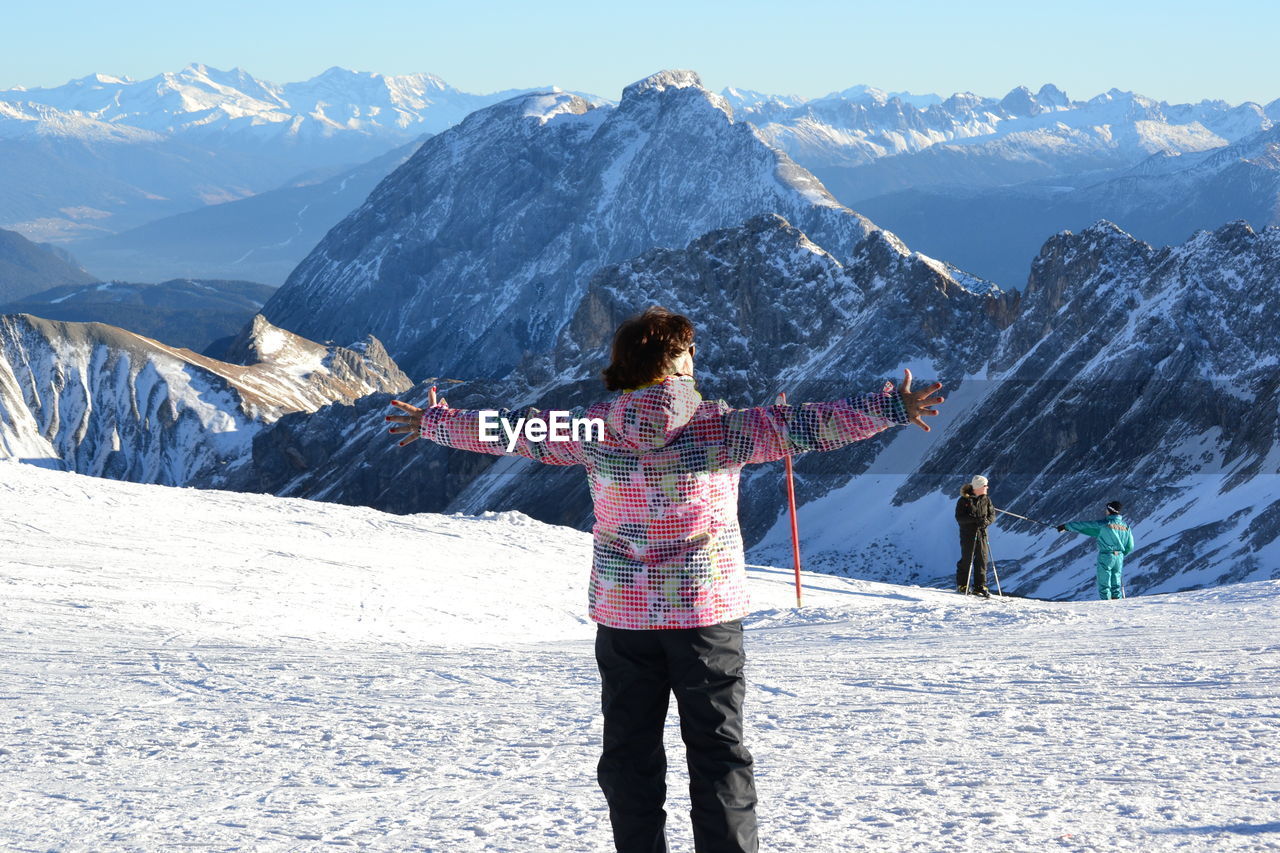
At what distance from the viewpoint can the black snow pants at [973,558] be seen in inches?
867

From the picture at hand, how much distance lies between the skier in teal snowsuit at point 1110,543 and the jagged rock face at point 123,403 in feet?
440

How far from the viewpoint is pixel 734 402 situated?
103m

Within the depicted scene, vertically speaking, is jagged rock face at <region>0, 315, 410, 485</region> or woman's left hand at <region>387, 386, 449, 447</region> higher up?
jagged rock face at <region>0, 315, 410, 485</region>

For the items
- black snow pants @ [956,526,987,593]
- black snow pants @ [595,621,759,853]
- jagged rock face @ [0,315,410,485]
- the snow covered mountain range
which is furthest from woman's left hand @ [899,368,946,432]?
jagged rock face @ [0,315,410,485]

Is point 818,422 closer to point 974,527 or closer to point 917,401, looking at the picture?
point 917,401

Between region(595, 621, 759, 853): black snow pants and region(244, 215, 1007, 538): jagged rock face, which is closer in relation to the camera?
region(595, 621, 759, 853): black snow pants

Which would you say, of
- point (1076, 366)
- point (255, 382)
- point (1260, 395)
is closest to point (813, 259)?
point (1076, 366)

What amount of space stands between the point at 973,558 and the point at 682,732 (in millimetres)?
17458

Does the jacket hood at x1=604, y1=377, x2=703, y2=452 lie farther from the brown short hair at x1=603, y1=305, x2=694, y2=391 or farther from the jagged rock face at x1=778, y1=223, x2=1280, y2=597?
the jagged rock face at x1=778, y1=223, x2=1280, y2=597

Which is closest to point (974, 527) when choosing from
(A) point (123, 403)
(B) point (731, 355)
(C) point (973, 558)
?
(C) point (973, 558)

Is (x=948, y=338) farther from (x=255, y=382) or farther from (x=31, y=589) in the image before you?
(x=255, y=382)

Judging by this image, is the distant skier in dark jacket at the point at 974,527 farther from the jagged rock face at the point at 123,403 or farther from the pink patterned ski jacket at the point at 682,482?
the jagged rock face at the point at 123,403

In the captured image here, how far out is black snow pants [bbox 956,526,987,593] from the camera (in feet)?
72.2

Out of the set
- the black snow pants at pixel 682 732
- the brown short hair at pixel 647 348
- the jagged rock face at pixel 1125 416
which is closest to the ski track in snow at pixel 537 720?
the black snow pants at pixel 682 732
